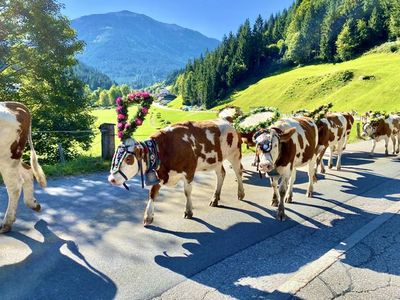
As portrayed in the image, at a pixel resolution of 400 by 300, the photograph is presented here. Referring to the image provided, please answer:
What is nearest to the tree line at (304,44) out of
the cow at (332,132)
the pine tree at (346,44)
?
the pine tree at (346,44)

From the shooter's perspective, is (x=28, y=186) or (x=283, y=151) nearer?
(x=28, y=186)

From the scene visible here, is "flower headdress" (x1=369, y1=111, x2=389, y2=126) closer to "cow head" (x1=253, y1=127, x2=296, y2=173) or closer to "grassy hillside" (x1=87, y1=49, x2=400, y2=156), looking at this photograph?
"cow head" (x1=253, y1=127, x2=296, y2=173)

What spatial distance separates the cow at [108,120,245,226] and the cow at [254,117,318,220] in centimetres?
116

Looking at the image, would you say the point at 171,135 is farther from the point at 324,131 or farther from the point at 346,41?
the point at 346,41

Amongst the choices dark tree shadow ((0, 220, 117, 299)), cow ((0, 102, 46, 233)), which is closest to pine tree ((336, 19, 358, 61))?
cow ((0, 102, 46, 233))

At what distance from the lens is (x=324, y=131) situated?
40.0ft

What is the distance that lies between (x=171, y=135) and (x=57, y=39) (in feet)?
54.7

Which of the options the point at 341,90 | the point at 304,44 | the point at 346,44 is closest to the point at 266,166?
the point at 341,90

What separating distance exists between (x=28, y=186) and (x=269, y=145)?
4.93 metres

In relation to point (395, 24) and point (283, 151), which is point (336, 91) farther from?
point (283, 151)

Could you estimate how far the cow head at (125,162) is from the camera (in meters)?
6.58

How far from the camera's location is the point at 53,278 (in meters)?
5.24

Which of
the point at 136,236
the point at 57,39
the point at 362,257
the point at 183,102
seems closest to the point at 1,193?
the point at 136,236

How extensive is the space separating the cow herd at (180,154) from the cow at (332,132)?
2.58 metres
